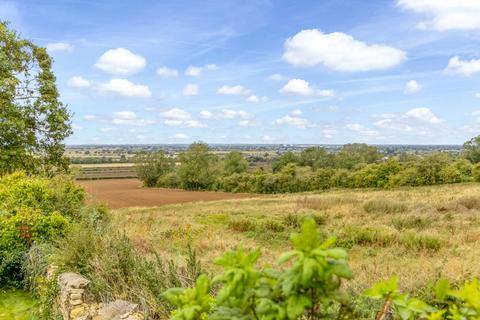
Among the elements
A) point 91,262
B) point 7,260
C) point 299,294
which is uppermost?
point 299,294

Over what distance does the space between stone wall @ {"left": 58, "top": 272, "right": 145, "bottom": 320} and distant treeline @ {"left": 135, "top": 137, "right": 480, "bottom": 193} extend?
41.1 meters

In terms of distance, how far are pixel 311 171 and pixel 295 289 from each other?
178ft

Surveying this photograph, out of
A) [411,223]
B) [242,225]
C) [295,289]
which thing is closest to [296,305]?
[295,289]

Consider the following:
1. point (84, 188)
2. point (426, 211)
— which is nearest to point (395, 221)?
point (426, 211)

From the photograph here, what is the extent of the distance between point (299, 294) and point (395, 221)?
48.3 feet

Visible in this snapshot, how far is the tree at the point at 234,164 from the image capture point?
6700 cm

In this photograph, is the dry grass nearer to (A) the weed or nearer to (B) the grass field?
(A) the weed

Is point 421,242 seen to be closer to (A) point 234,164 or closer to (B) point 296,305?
(B) point 296,305

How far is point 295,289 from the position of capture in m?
1.20

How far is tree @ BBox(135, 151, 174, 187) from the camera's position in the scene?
228 ft

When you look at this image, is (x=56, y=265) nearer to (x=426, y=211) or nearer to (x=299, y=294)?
(x=299, y=294)

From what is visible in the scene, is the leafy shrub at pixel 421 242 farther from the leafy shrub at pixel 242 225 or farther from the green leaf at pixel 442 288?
the green leaf at pixel 442 288

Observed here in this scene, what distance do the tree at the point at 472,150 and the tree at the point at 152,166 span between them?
158ft

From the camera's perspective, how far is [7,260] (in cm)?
709
